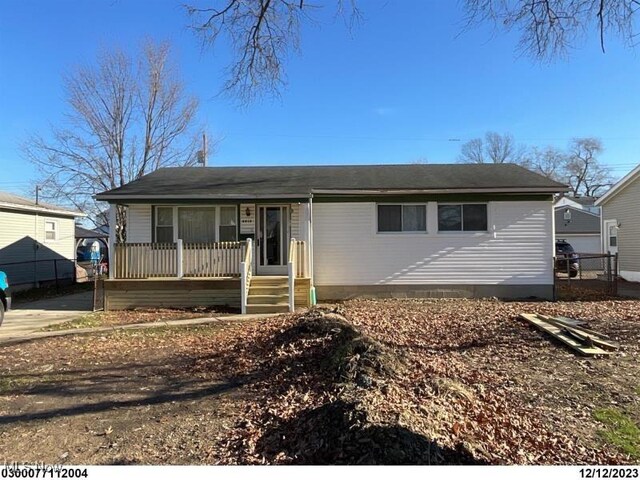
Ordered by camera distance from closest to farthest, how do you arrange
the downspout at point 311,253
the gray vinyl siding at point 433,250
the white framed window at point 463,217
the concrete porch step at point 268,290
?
1. the concrete porch step at point 268,290
2. the downspout at point 311,253
3. the gray vinyl siding at point 433,250
4. the white framed window at point 463,217

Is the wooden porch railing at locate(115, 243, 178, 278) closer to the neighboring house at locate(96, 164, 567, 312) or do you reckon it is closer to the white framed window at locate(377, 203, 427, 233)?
the neighboring house at locate(96, 164, 567, 312)

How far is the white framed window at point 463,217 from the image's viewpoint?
1376cm

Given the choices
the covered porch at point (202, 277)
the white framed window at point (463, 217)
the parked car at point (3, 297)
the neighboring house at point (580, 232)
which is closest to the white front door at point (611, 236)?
the white framed window at point (463, 217)

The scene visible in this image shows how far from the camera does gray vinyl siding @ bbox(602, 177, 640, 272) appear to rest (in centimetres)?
1889

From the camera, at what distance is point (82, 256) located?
40.6 m

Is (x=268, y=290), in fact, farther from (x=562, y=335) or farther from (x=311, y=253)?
(x=562, y=335)

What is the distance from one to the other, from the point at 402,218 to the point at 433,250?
4.18ft

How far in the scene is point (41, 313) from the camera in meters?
12.2

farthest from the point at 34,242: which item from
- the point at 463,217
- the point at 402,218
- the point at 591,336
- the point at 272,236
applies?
the point at 591,336

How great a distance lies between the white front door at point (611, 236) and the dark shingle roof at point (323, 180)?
7.98m

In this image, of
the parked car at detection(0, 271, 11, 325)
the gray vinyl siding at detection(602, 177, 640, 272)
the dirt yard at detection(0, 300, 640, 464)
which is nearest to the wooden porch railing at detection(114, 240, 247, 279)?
the parked car at detection(0, 271, 11, 325)

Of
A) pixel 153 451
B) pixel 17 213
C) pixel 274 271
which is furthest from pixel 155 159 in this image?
pixel 153 451

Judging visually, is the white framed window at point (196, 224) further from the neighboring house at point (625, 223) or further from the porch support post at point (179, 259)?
the neighboring house at point (625, 223)

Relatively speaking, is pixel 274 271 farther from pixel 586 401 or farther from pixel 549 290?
pixel 586 401
